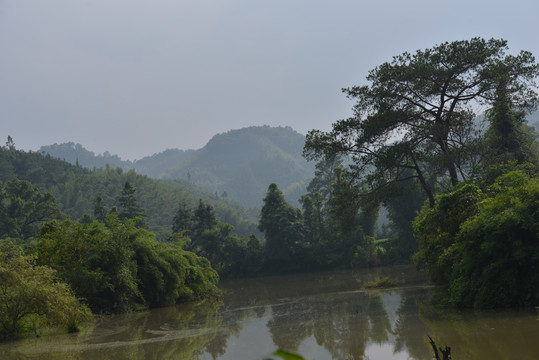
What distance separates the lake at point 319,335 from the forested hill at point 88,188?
227ft

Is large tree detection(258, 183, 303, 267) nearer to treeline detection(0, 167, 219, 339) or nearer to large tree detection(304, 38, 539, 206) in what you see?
treeline detection(0, 167, 219, 339)

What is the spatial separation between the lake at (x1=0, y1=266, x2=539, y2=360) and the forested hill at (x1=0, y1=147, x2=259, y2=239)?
2721 inches

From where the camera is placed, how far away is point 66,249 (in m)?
16.5

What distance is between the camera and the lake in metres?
7.72

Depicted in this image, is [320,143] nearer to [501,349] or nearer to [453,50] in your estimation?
[453,50]

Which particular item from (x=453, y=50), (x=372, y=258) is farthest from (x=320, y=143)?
(x=372, y=258)

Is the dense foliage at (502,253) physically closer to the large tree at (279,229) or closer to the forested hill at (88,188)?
the large tree at (279,229)

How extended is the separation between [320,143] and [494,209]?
28.4ft

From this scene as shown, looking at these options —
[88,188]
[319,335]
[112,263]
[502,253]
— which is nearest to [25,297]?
[112,263]

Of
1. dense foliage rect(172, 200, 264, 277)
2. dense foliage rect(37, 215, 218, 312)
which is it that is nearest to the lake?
dense foliage rect(37, 215, 218, 312)

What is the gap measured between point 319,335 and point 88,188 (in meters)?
99.5

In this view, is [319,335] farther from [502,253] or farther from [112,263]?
[112,263]

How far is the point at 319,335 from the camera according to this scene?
1005 cm

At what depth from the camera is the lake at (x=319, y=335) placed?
772cm
